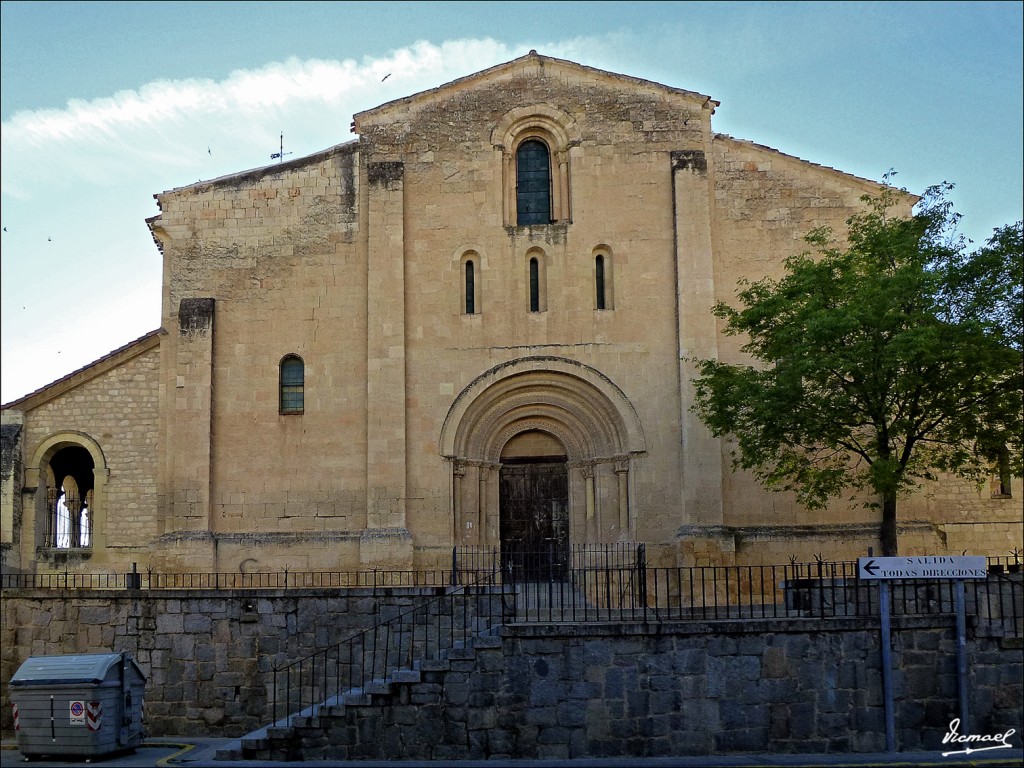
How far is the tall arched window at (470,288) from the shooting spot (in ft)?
85.4

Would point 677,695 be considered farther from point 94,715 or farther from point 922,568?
point 94,715

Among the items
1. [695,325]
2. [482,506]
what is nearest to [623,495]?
[482,506]

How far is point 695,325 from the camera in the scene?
25.3m

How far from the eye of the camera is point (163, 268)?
26547 millimetres

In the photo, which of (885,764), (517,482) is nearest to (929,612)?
(885,764)

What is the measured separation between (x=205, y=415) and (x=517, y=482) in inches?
281

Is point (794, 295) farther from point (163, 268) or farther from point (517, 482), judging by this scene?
point (163, 268)

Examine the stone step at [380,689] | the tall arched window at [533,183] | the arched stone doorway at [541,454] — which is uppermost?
the tall arched window at [533,183]

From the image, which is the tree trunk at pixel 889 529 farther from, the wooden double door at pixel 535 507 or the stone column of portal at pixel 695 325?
the wooden double door at pixel 535 507

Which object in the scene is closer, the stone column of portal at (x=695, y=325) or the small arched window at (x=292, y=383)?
the stone column of portal at (x=695, y=325)

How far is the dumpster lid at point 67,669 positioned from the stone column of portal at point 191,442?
7.26m

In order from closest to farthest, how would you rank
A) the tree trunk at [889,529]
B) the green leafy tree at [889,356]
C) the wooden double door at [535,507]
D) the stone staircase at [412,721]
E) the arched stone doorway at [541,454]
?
the stone staircase at [412,721] < the green leafy tree at [889,356] < the tree trunk at [889,529] < the arched stone doorway at [541,454] < the wooden double door at [535,507]

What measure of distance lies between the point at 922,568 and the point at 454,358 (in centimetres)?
1258

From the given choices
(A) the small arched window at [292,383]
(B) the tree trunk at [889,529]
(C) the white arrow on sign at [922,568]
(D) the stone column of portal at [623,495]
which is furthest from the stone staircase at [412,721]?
(A) the small arched window at [292,383]
